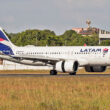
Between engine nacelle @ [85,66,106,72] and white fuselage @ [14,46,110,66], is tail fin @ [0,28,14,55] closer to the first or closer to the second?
white fuselage @ [14,46,110,66]

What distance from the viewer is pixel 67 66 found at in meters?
55.3

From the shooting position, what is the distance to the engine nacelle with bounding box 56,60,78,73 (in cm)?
5516

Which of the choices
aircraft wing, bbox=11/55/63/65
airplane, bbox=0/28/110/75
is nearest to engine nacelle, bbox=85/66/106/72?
airplane, bbox=0/28/110/75

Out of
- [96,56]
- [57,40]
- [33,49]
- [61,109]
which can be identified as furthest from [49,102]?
[57,40]

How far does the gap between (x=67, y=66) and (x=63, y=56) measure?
3699 mm

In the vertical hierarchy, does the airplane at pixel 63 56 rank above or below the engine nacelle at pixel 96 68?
above

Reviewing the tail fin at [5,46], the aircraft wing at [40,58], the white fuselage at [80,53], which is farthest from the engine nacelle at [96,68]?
the tail fin at [5,46]

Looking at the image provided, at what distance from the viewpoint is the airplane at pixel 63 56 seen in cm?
5625

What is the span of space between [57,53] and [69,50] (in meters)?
1.85

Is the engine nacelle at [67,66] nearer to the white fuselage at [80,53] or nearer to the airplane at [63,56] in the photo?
the airplane at [63,56]

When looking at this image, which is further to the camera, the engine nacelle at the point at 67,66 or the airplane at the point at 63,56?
the airplane at the point at 63,56

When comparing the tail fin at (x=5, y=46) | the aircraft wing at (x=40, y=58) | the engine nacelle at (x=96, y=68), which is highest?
the tail fin at (x=5, y=46)

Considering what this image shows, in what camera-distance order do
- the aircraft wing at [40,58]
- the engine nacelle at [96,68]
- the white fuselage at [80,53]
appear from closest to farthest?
the white fuselage at [80,53] < the aircraft wing at [40,58] < the engine nacelle at [96,68]

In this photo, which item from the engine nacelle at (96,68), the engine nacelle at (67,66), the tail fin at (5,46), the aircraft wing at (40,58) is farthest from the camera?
the tail fin at (5,46)
